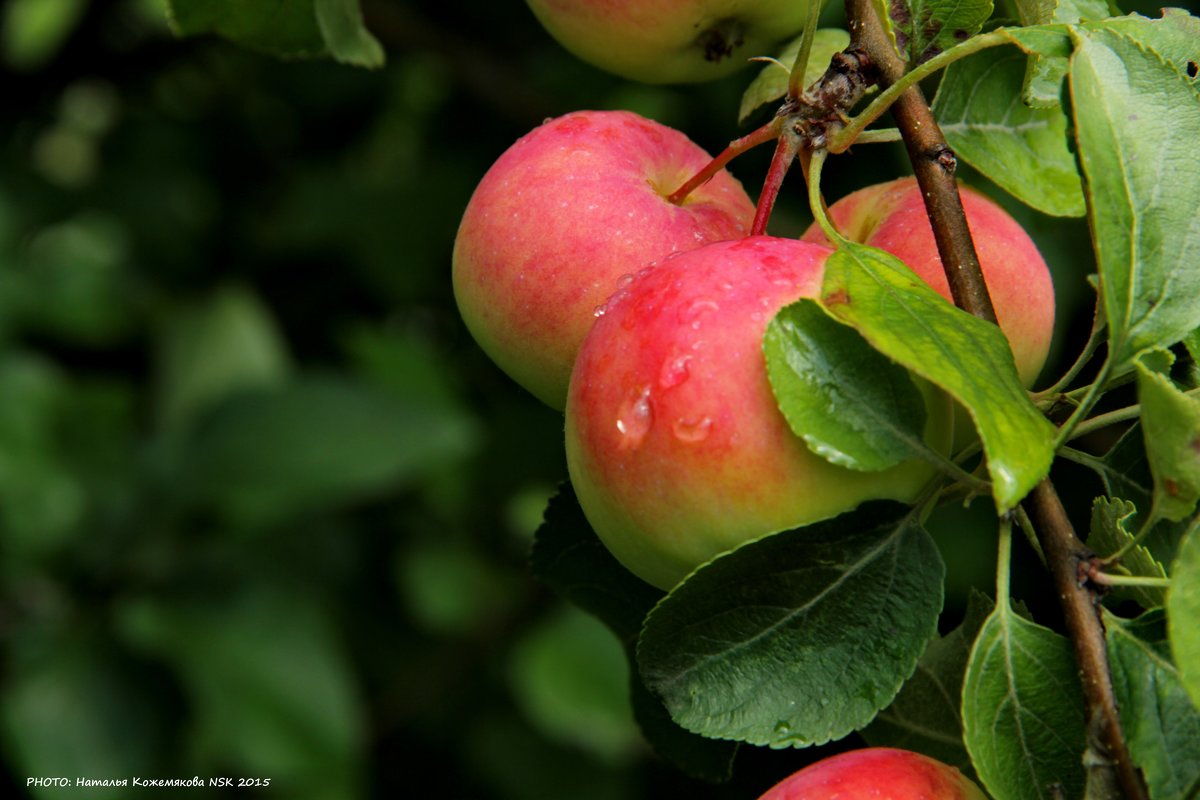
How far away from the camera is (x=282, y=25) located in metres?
0.79

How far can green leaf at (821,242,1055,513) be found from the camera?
0.43 meters

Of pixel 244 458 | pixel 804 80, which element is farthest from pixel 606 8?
pixel 244 458

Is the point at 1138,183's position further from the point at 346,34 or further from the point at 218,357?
the point at 218,357

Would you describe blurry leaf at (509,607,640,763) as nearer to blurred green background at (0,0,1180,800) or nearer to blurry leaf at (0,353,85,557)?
blurred green background at (0,0,1180,800)

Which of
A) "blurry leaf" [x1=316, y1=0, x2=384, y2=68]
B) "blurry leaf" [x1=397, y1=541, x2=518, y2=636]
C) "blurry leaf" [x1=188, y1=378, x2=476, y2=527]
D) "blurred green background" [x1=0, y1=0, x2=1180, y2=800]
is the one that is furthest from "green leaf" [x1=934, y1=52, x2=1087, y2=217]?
"blurry leaf" [x1=397, y1=541, x2=518, y2=636]

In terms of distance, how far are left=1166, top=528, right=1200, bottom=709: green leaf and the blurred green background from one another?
1.05 m

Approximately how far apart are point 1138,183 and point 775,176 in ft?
0.48

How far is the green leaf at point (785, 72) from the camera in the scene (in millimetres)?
623

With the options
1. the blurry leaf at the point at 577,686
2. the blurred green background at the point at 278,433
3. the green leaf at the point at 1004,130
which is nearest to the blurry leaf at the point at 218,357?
the blurred green background at the point at 278,433

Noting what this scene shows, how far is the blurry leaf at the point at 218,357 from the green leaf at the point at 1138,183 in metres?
1.48

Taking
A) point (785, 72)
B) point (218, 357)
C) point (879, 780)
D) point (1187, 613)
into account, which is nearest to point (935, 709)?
point (879, 780)

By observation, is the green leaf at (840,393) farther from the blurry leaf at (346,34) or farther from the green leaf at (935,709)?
the blurry leaf at (346,34)

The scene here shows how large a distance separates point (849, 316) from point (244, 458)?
137cm

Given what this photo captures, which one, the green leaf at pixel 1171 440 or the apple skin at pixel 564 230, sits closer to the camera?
the green leaf at pixel 1171 440
